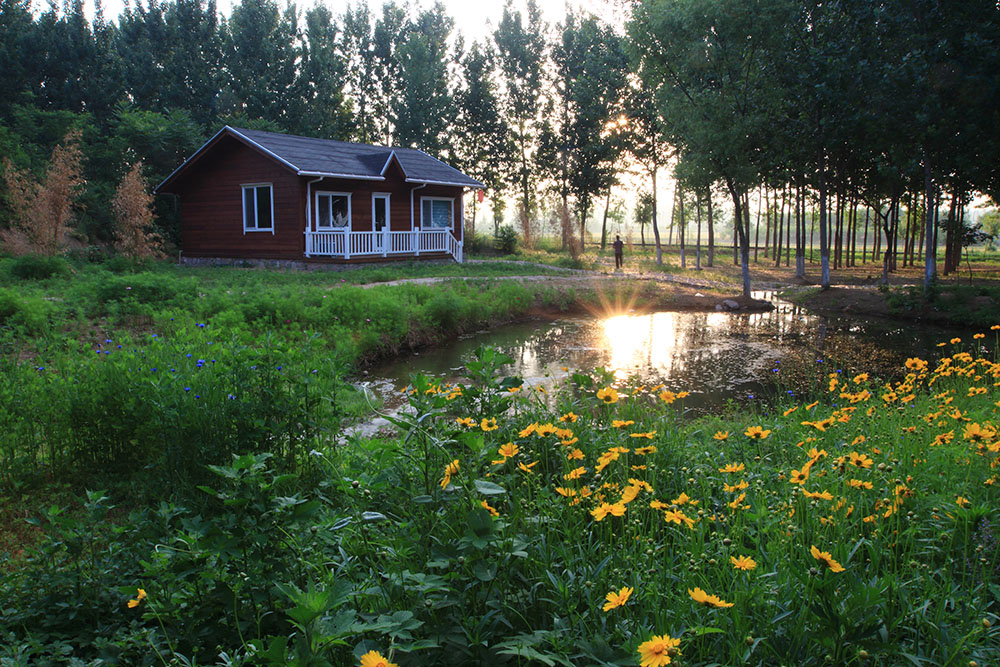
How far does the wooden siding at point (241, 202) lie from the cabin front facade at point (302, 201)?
0.03 metres

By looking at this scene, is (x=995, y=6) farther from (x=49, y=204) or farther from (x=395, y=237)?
(x=49, y=204)

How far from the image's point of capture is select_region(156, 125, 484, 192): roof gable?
19.2 meters

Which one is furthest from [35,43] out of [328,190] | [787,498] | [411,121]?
[787,498]

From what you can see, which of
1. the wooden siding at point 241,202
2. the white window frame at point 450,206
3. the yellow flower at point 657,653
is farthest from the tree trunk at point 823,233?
the yellow flower at point 657,653

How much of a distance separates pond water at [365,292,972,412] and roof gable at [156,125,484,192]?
8.86m

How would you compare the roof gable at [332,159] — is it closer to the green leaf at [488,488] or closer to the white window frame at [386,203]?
the white window frame at [386,203]

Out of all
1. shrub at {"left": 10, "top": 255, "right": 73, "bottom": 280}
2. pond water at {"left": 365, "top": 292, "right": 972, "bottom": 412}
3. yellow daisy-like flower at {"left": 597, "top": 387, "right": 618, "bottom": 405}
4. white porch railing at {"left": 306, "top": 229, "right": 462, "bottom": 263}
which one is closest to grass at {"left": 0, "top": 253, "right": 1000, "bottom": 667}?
yellow daisy-like flower at {"left": 597, "top": 387, "right": 618, "bottom": 405}

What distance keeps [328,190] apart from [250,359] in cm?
1739

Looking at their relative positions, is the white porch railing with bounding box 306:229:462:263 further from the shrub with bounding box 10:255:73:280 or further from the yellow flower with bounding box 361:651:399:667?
the yellow flower with bounding box 361:651:399:667

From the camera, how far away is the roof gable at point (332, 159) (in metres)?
19.2

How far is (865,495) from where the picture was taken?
271 centimetres

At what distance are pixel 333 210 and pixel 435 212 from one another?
4.75 metres

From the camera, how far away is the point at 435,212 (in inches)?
964

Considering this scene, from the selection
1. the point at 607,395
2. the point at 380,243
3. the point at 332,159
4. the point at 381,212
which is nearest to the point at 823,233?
the point at 380,243
